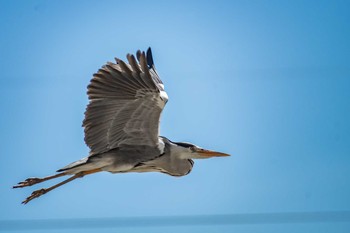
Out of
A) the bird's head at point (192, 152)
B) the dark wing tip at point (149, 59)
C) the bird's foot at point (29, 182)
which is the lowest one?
the bird's foot at point (29, 182)

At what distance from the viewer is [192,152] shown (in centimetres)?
959

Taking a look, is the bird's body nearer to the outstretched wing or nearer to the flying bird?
the flying bird

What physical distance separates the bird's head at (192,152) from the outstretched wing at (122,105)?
55 centimetres

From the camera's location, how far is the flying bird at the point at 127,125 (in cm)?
859

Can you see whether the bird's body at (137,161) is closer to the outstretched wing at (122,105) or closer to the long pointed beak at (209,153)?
the outstretched wing at (122,105)

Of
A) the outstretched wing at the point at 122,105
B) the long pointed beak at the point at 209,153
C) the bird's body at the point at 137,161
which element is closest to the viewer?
the outstretched wing at the point at 122,105

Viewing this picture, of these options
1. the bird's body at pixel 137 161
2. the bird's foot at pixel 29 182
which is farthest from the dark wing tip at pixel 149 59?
the bird's foot at pixel 29 182

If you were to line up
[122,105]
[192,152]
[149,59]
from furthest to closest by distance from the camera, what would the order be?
[149,59] → [192,152] → [122,105]

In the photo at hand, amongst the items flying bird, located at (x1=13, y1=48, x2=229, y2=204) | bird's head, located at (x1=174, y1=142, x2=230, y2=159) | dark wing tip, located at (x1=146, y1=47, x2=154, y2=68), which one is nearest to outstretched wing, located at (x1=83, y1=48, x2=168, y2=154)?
flying bird, located at (x1=13, y1=48, x2=229, y2=204)

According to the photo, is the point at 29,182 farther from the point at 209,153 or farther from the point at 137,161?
the point at 209,153

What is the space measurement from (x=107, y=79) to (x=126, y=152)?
34.2 inches

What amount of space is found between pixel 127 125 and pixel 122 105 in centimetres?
27

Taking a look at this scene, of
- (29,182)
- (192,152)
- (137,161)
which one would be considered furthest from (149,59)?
(29,182)

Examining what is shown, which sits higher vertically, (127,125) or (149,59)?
(149,59)
